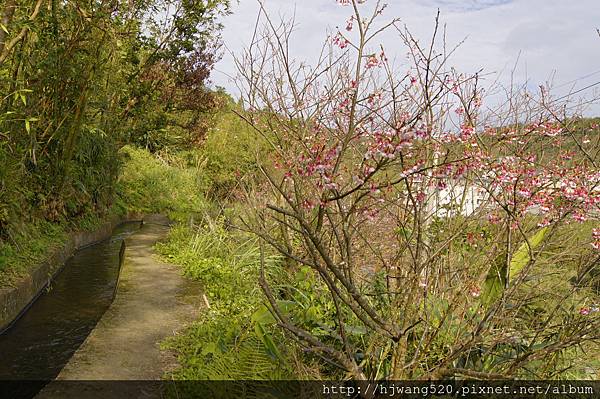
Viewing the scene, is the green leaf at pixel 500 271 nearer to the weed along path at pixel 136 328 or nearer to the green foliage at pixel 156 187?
the weed along path at pixel 136 328

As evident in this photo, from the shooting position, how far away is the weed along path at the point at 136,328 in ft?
9.57

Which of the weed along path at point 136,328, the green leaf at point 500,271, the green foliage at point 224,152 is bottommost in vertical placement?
the weed along path at point 136,328

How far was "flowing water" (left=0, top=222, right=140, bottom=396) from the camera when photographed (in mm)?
3525

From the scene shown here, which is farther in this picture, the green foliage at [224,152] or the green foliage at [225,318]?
the green foliage at [224,152]

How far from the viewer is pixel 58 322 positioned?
4.36 meters

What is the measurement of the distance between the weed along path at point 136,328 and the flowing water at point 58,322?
352mm

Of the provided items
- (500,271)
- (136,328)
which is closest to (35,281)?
(136,328)

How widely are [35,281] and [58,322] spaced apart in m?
0.85

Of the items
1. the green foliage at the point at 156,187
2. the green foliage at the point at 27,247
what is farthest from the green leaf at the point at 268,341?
the green foliage at the point at 156,187

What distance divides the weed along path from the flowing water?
0.35 m

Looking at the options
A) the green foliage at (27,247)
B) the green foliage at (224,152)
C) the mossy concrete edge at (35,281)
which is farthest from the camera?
the green foliage at (224,152)

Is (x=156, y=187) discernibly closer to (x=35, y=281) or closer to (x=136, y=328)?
(x=35, y=281)

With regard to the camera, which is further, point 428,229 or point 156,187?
point 156,187

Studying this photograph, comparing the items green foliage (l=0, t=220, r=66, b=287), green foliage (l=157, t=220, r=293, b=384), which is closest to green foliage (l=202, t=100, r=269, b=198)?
green foliage (l=157, t=220, r=293, b=384)
